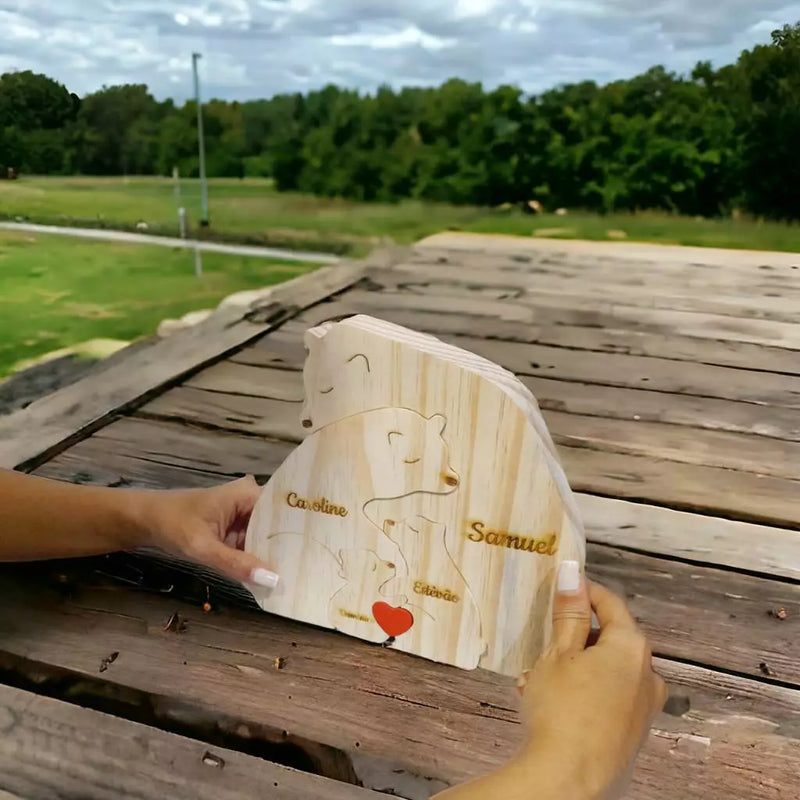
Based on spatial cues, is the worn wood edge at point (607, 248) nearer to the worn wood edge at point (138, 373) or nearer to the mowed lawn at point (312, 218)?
the mowed lawn at point (312, 218)

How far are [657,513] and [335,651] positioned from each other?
42cm

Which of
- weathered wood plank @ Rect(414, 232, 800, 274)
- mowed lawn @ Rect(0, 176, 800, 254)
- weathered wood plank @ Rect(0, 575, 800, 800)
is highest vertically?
mowed lawn @ Rect(0, 176, 800, 254)

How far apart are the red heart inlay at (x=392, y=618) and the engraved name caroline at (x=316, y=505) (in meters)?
0.09

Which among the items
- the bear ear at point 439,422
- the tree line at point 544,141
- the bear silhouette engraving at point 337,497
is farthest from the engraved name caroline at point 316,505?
the tree line at point 544,141

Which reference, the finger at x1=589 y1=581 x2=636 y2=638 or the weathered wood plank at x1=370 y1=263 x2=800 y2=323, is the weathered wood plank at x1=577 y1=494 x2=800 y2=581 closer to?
the finger at x1=589 y1=581 x2=636 y2=638

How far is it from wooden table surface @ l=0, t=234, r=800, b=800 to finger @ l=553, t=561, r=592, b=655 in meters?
0.10

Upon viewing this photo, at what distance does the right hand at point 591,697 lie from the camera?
46cm

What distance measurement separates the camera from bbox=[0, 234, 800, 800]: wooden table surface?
23.0 inches

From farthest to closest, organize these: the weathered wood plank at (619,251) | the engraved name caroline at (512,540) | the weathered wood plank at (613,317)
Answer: the weathered wood plank at (619,251)
the weathered wood plank at (613,317)
the engraved name caroline at (512,540)

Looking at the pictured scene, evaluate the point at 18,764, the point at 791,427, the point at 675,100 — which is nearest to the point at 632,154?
the point at 675,100

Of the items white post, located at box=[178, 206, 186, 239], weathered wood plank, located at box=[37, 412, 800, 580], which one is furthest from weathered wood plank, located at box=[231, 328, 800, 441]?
white post, located at box=[178, 206, 186, 239]

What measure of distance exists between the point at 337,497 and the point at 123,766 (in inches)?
9.3

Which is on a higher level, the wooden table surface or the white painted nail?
the white painted nail

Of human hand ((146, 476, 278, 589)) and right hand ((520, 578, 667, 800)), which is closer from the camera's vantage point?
right hand ((520, 578, 667, 800))
